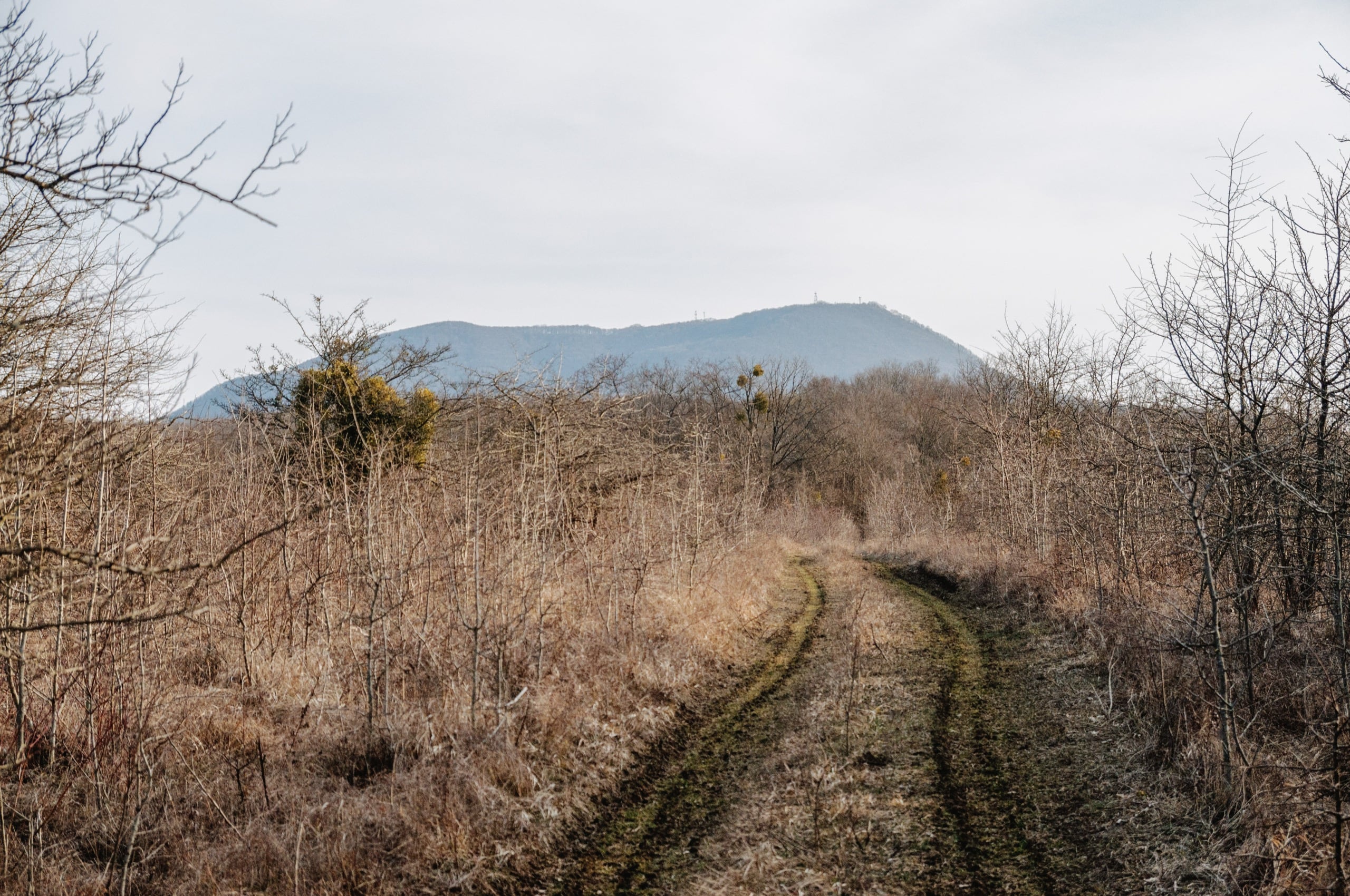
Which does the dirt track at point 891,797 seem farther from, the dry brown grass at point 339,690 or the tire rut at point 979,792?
the dry brown grass at point 339,690

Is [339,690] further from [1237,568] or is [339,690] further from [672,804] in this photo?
[1237,568]

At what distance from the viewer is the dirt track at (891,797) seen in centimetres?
498

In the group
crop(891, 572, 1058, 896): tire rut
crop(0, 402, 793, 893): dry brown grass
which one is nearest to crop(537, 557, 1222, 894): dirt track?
crop(891, 572, 1058, 896): tire rut

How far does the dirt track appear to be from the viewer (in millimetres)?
4984

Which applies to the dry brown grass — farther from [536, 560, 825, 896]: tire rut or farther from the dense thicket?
the dense thicket

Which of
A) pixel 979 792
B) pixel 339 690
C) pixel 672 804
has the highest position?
pixel 339 690

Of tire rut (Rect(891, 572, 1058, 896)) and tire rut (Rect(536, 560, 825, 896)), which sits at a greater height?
tire rut (Rect(891, 572, 1058, 896))

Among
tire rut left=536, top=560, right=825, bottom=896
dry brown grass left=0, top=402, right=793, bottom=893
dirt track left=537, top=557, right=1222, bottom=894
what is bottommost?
tire rut left=536, top=560, right=825, bottom=896

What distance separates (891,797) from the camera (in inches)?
240

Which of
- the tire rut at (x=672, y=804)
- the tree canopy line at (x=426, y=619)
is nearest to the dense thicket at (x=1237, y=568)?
the tree canopy line at (x=426, y=619)

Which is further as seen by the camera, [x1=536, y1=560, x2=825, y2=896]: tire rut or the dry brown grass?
[x1=536, y1=560, x2=825, y2=896]: tire rut

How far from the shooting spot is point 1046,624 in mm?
11422

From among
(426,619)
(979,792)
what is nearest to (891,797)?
(979,792)

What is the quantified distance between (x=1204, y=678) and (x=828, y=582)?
10.6 metres
